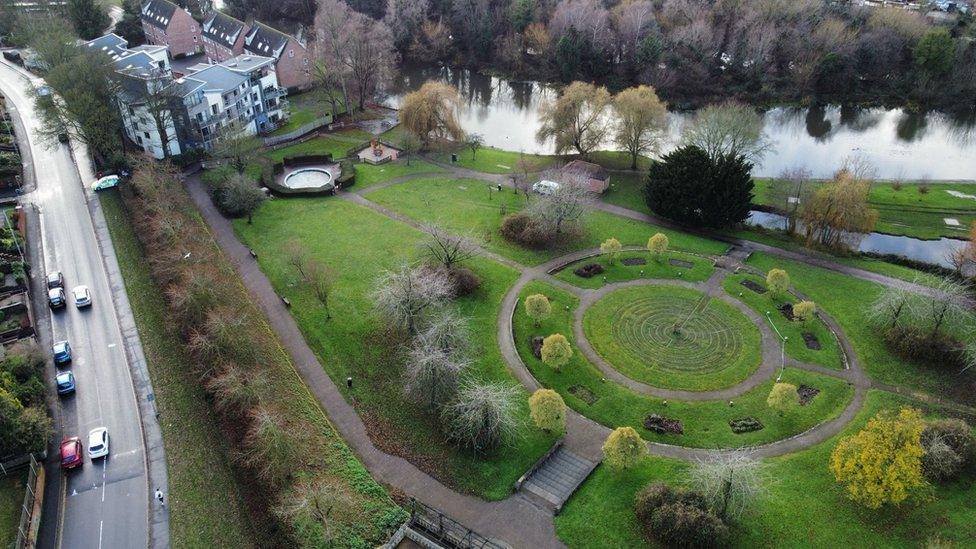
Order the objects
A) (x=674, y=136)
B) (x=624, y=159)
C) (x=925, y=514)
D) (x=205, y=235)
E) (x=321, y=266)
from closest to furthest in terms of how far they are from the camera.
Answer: (x=925, y=514) → (x=321, y=266) → (x=205, y=235) → (x=624, y=159) → (x=674, y=136)

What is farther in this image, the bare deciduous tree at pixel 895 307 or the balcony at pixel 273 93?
the balcony at pixel 273 93

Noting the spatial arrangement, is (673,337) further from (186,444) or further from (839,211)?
(186,444)

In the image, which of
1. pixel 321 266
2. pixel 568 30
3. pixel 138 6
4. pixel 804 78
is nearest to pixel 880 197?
pixel 804 78

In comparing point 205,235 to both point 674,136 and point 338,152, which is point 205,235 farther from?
point 674,136

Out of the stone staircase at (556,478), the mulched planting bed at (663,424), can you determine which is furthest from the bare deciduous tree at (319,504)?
the mulched planting bed at (663,424)

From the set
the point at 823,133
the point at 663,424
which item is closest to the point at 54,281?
the point at 663,424

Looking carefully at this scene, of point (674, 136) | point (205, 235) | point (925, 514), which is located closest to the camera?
point (925, 514)

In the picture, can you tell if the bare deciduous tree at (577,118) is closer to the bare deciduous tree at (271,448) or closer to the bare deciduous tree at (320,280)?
the bare deciduous tree at (320,280)

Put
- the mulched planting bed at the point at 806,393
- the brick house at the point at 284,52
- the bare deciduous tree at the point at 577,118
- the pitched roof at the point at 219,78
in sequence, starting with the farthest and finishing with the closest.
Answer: the brick house at the point at 284,52 → the pitched roof at the point at 219,78 → the bare deciduous tree at the point at 577,118 → the mulched planting bed at the point at 806,393
